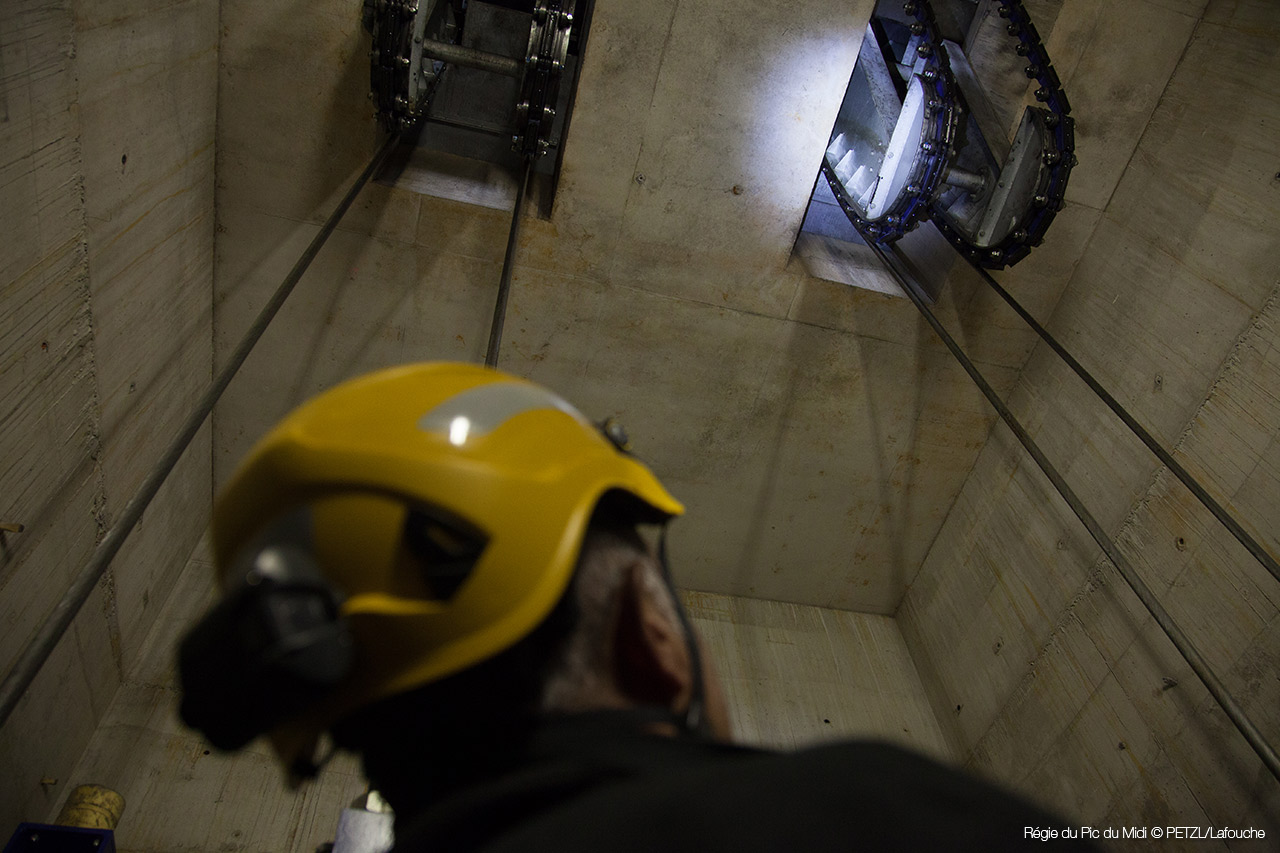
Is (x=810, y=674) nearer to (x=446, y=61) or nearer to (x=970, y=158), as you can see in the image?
(x=970, y=158)

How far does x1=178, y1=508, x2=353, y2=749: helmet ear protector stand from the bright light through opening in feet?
0.80

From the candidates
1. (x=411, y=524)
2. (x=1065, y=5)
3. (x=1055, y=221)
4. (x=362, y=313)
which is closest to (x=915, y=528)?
(x=1055, y=221)

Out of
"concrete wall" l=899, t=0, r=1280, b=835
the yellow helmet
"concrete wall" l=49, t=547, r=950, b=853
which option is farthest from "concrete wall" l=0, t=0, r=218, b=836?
"concrete wall" l=899, t=0, r=1280, b=835

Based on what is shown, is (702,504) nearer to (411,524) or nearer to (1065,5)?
(1065,5)

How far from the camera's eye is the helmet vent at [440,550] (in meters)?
0.97

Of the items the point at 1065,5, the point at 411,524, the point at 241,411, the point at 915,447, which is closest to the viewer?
the point at 411,524

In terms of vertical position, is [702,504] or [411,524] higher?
[411,524]

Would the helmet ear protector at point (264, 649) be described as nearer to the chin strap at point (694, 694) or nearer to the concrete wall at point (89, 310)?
the chin strap at point (694, 694)

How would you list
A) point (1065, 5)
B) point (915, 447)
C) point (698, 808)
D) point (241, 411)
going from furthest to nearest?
point (915, 447) → point (241, 411) → point (1065, 5) → point (698, 808)

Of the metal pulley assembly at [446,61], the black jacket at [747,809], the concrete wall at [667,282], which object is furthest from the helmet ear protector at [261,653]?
the concrete wall at [667,282]

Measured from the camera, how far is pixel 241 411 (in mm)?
4707

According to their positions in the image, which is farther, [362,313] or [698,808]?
[362,313]

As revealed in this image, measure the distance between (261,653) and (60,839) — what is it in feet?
9.23

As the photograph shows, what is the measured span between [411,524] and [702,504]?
4337 mm
